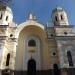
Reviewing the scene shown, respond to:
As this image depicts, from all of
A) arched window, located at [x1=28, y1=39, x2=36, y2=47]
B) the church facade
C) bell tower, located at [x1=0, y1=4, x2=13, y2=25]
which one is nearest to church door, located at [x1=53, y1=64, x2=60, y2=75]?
the church facade

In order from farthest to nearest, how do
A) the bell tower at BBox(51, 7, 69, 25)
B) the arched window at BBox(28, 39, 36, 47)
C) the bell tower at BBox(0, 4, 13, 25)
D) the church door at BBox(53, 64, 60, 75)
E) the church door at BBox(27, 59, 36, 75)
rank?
the bell tower at BBox(51, 7, 69, 25)
the bell tower at BBox(0, 4, 13, 25)
the arched window at BBox(28, 39, 36, 47)
the church door at BBox(27, 59, 36, 75)
the church door at BBox(53, 64, 60, 75)

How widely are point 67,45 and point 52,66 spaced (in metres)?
3.33

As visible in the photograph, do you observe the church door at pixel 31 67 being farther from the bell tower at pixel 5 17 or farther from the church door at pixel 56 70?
the bell tower at pixel 5 17

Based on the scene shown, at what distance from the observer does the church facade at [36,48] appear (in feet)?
63.4

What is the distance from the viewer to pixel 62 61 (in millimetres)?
19156

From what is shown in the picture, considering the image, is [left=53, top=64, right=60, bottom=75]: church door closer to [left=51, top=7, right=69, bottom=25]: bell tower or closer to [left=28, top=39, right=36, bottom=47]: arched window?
[left=28, top=39, right=36, bottom=47]: arched window

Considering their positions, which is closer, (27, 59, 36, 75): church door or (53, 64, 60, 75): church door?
(53, 64, 60, 75): church door

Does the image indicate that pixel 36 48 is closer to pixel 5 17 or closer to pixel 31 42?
pixel 31 42

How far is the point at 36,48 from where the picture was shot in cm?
2216

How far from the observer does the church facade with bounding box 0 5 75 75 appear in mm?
19328

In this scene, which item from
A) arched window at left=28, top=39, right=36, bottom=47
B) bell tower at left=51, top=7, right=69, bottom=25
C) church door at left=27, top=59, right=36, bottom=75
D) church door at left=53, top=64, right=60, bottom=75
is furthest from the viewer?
bell tower at left=51, top=7, right=69, bottom=25

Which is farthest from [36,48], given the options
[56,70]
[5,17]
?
[5,17]

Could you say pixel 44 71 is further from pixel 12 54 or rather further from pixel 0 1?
pixel 0 1

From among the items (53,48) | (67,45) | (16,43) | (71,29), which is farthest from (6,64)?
(71,29)
